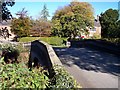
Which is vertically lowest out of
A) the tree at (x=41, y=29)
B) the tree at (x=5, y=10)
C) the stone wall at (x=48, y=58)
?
the stone wall at (x=48, y=58)

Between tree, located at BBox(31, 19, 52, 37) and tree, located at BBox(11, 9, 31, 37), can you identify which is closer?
tree, located at BBox(11, 9, 31, 37)

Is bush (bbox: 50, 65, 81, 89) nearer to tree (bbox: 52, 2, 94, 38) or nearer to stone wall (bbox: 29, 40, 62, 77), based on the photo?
stone wall (bbox: 29, 40, 62, 77)

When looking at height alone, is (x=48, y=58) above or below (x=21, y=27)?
below

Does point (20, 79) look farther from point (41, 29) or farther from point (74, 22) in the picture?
point (41, 29)

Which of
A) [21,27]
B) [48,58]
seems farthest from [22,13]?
[48,58]

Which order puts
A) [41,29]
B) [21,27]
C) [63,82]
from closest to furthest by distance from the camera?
[63,82], [21,27], [41,29]

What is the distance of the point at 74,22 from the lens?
165ft

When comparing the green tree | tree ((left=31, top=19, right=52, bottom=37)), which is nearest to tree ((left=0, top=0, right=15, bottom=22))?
the green tree

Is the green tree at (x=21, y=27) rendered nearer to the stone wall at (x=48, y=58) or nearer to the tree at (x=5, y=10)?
the stone wall at (x=48, y=58)

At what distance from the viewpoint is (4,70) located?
6852mm

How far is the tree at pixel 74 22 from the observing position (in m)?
50.7

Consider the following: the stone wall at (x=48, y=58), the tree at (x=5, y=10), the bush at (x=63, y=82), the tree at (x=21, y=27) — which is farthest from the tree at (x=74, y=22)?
the bush at (x=63, y=82)

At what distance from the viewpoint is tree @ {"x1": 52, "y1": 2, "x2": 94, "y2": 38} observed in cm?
5072

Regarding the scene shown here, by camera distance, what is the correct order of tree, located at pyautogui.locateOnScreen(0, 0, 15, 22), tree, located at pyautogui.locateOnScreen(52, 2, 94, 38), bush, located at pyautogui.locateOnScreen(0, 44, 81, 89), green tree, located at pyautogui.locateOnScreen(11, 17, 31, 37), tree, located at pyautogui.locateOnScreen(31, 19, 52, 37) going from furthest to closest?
tree, located at pyautogui.locateOnScreen(31, 19, 52, 37) < green tree, located at pyautogui.locateOnScreen(11, 17, 31, 37) < tree, located at pyautogui.locateOnScreen(52, 2, 94, 38) < tree, located at pyautogui.locateOnScreen(0, 0, 15, 22) < bush, located at pyautogui.locateOnScreen(0, 44, 81, 89)
